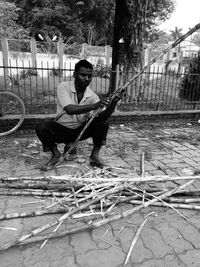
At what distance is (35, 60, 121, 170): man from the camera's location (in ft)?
10.9

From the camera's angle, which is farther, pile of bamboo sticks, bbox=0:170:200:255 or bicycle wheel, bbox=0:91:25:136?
bicycle wheel, bbox=0:91:25:136

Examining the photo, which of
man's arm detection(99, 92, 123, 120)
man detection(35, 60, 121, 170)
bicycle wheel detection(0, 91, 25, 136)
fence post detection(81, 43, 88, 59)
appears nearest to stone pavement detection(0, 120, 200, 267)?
man detection(35, 60, 121, 170)

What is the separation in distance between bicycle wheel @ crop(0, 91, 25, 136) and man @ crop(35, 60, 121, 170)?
5.97ft

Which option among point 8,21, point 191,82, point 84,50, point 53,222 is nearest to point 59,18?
point 8,21

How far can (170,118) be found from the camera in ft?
22.2

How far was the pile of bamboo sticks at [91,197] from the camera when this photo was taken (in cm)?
248

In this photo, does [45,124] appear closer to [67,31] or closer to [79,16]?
[79,16]

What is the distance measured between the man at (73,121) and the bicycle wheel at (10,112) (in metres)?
1.82

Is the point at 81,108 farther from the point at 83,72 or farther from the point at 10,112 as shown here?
the point at 10,112

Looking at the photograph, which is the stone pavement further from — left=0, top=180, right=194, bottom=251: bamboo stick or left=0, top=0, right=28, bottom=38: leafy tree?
left=0, top=0, right=28, bottom=38: leafy tree

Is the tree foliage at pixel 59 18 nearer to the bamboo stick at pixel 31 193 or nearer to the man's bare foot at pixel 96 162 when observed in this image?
the man's bare foot at pixel 96 162

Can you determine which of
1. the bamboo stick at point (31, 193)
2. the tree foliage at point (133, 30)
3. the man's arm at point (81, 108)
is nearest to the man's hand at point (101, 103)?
the man's arm at point (81, 108)

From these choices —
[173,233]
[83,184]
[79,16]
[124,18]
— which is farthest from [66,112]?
[79,16]

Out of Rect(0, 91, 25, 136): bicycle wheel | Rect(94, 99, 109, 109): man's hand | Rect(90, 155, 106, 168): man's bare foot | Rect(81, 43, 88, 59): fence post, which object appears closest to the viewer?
Rect(94, 99, 109, 109): man's hand
